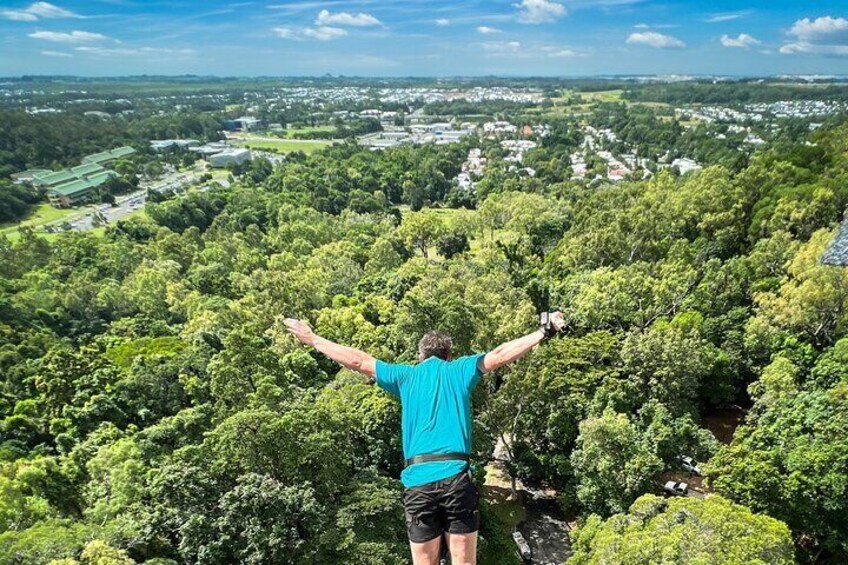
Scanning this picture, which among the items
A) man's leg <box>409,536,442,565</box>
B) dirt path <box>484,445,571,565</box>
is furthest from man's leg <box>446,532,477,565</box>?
dirt path <box>484,445,571,565</box>

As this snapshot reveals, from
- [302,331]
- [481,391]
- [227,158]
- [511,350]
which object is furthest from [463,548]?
[227,158]

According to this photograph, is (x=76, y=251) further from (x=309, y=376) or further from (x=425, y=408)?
(x=425, y=408)

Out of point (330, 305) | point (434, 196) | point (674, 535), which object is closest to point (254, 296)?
point (330, 305)

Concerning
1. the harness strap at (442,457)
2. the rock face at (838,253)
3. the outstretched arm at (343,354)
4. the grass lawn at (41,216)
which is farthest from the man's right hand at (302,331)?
the grass lawn at (41,216)

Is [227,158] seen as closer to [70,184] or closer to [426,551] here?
[70,184]

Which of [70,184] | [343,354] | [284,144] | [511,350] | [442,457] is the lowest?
[70,184]
